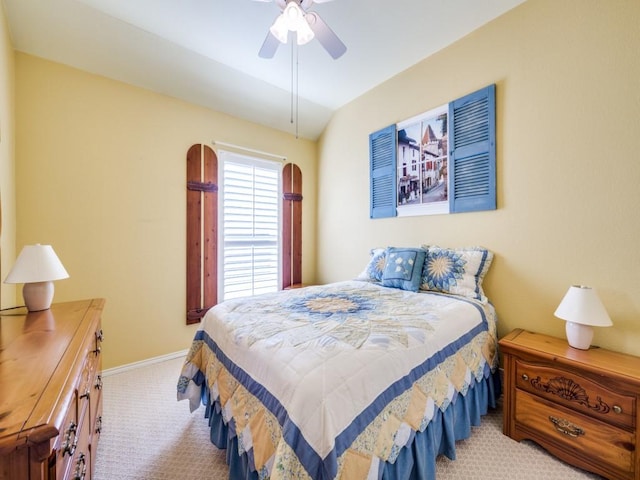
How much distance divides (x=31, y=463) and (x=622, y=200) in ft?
9.46

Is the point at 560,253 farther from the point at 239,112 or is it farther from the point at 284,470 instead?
the point at 239,112

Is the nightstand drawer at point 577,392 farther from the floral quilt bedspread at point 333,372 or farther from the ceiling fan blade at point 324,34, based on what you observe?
the ceiling fan blade at point 324,34

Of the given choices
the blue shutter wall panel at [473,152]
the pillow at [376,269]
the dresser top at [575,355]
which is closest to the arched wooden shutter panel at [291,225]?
the pillow at [376,269]

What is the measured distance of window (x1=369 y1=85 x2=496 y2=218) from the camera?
2.28 metres

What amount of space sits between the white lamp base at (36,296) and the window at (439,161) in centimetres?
A: 287

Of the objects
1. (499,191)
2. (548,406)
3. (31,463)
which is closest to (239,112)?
(499,191)

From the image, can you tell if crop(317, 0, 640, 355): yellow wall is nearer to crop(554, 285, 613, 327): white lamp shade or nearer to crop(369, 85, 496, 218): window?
crop(369, 85, 496, 218): window

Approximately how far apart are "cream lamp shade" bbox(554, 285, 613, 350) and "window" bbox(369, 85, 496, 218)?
2.95ft

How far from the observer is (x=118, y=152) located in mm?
2566

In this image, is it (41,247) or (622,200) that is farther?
(622,200)

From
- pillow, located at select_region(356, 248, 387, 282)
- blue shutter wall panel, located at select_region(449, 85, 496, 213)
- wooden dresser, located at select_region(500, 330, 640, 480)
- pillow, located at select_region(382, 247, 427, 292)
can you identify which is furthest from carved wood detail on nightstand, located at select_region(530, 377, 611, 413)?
pillow, located at select_region(356, 248, 387, 282)

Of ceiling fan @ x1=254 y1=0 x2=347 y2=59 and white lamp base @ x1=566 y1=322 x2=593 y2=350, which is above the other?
ceiling fan @ x1=254 y1=0 x2=347 y2=59

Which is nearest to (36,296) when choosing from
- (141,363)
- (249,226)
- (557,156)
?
(141,363)

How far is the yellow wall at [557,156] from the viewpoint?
1.66m
